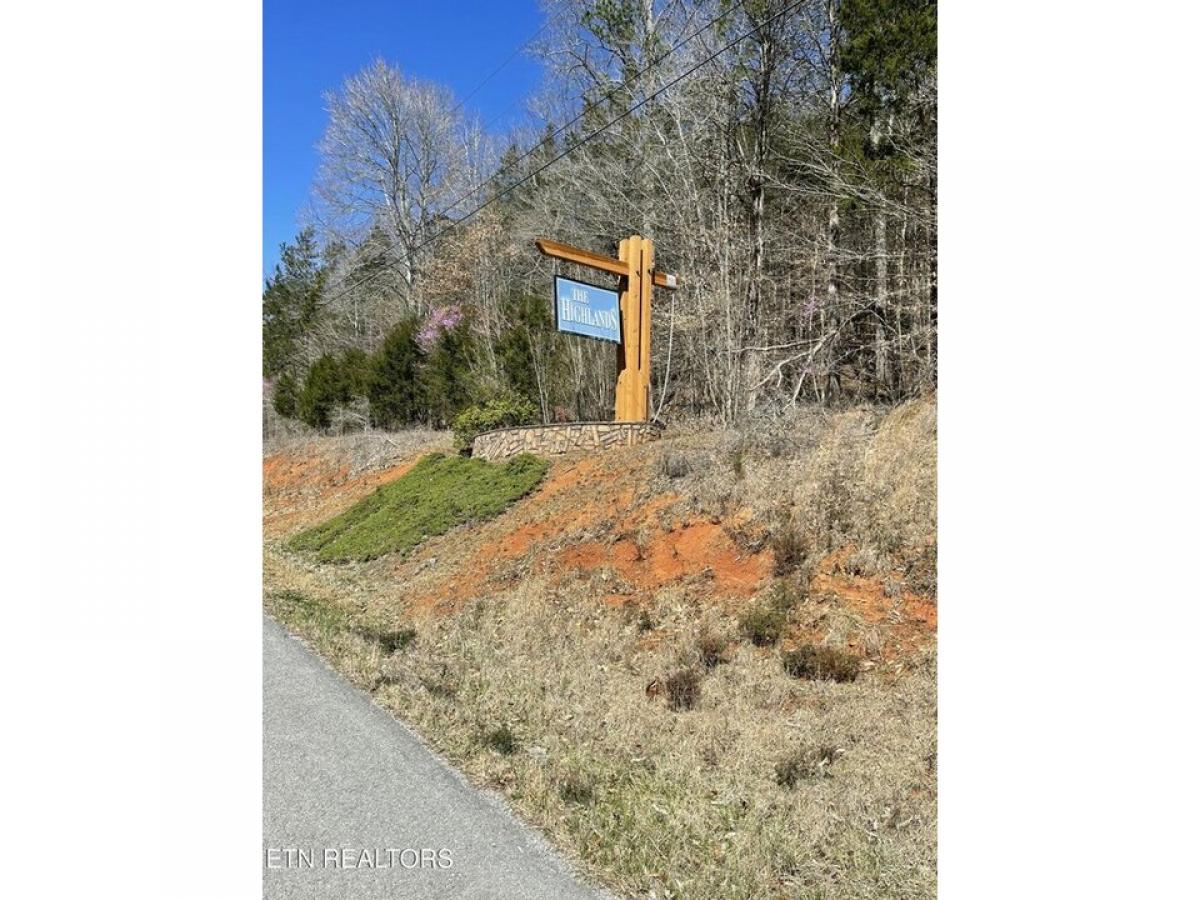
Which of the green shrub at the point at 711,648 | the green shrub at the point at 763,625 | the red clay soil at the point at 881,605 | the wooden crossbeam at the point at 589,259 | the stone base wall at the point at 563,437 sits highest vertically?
the wooden crossbeam at the point at 589,259

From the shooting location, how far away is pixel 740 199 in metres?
10.2

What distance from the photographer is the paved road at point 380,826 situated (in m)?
1.89

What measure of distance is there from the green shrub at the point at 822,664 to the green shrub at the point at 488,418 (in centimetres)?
682

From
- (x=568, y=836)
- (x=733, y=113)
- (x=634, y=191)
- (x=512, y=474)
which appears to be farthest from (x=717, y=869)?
(x=634, y=191)

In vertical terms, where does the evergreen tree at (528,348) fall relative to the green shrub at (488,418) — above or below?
above

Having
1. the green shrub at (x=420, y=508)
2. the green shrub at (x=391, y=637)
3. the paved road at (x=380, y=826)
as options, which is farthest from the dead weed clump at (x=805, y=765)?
the green shrub at (x=420, y=508)

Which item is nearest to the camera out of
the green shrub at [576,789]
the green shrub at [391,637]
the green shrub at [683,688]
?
the green shrub at [576,789]

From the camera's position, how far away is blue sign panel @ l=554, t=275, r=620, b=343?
7.26m

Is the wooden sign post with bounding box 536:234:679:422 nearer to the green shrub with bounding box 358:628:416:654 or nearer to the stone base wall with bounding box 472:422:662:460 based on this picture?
the stone base wall with bounding box 472:422:662:460

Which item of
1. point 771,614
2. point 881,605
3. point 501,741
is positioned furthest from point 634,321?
point 501,741

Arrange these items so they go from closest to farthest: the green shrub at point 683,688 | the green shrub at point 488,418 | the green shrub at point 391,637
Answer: the green shrub at point 683,688
the green shrub at point 391,637
the green shrub at point 488,418

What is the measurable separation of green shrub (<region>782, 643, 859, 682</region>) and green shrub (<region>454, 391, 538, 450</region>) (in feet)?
22.4

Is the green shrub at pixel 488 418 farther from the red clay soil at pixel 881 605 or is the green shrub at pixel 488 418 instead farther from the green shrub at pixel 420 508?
the red clay soil at pixel 881 605
